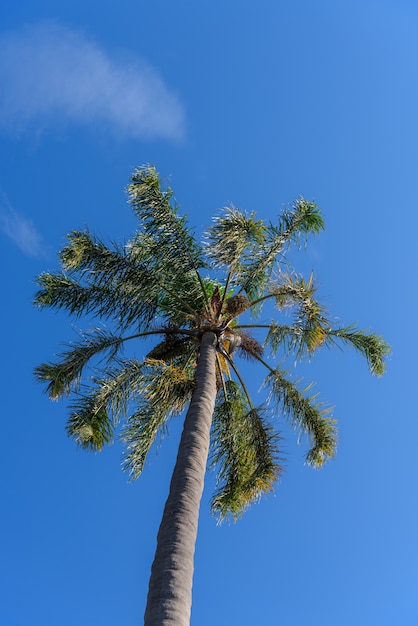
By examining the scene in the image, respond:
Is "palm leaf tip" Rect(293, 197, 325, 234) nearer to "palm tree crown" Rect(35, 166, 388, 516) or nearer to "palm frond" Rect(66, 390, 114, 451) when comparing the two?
"palm tree crown" Rect(35, 166, 388, 516)

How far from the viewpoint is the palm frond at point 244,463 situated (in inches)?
476

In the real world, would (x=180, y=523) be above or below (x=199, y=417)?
below

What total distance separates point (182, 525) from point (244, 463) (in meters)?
4.35

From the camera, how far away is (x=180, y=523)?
8.06 m

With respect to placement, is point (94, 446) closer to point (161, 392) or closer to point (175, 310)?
point (161, 392)

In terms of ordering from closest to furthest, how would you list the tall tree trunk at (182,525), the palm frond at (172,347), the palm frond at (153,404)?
1. the tall tree trunk at (182,525)
2. the palm frond at (153,404)
3. the palm frond at (172,347)

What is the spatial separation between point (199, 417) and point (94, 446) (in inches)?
125

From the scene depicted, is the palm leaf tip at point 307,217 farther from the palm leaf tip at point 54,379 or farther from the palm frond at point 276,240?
the palm leaf tip at point 54,379

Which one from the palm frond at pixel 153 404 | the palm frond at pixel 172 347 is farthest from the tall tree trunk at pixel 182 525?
the palm frond at pixel 172 347

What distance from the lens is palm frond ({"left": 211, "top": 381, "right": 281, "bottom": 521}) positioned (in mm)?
12078

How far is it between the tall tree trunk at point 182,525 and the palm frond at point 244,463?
1.71 metres

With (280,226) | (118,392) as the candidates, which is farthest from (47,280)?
(280,226)

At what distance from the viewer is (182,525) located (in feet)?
26.4

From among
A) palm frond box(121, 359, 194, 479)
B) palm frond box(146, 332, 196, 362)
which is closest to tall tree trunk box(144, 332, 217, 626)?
palm frond box(121, 359, 194, 479)
